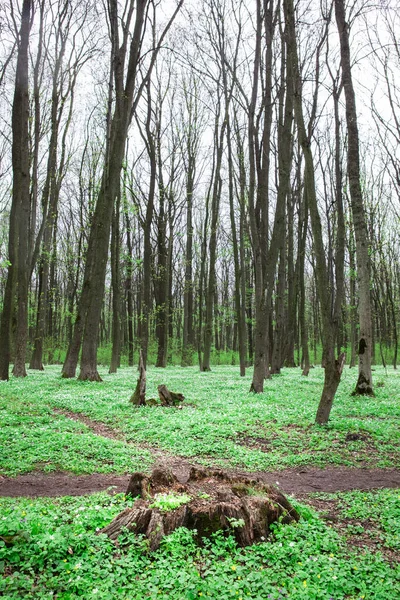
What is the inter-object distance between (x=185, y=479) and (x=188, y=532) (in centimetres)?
224

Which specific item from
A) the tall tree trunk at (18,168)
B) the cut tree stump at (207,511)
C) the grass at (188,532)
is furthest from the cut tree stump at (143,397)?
the cut tree stump at (207,511)

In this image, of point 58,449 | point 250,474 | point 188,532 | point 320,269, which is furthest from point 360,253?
point 188,532

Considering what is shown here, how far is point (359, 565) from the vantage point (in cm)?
376

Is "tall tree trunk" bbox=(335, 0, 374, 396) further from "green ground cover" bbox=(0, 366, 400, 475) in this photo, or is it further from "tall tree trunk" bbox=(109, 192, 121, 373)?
"tall tree trunk" bbox=(109, 192, 121, 373)

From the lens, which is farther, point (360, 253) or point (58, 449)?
point (360, 253)

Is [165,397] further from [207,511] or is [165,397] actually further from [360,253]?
[207,511]

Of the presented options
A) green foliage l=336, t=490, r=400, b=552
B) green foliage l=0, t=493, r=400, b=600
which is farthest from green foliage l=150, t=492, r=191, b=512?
green foliage l=336, t=490, r=400, b=552

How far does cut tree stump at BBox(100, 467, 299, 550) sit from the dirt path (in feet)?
3.57

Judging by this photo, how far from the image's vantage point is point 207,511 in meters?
4.18

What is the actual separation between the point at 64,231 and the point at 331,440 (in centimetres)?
3732

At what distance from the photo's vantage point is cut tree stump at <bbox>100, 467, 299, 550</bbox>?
4020 millimetres

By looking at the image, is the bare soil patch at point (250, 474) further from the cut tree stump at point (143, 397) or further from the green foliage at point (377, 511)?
the cut tree stump at point (143, 397)

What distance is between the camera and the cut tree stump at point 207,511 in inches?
158

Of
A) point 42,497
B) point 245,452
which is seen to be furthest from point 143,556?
point 245,452
